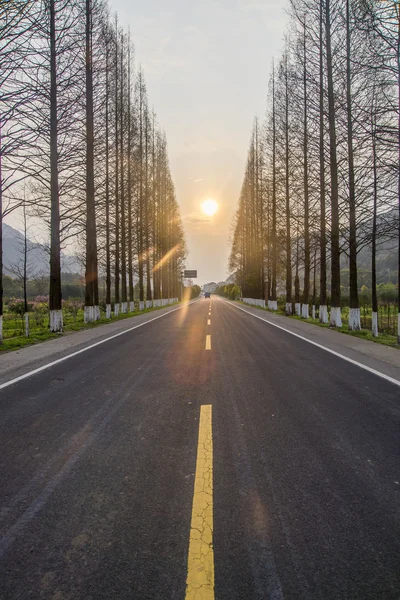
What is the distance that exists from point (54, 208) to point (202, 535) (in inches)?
622

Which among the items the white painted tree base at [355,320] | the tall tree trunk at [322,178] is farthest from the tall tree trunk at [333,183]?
the white painted tree base at [355,320]

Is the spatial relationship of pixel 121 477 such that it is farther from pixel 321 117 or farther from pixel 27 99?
pixel 321 117

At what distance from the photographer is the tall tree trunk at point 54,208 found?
14188mm

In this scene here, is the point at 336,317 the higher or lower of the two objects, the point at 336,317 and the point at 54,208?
the lower

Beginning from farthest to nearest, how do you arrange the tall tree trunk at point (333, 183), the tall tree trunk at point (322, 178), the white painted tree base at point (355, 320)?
the tall tree trunk at point (322, 178) → the tall tree trunk at point (333, 183) → the white painted tree base at point (355, 320)

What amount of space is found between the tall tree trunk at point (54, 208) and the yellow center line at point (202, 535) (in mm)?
12522

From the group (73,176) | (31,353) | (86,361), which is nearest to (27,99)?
(73,176)

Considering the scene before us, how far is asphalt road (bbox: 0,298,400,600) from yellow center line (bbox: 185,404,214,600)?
0.04 m

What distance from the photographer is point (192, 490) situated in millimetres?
2727

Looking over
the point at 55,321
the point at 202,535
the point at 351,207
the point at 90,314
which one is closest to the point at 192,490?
the point at 202,535

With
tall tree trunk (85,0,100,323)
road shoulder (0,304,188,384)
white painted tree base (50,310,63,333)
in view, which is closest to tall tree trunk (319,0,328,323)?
tall tree trunk (85,0,100,323)

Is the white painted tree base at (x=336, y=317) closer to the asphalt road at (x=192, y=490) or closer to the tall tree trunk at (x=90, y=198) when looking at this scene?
the asphalt road at (x=192, y=490)

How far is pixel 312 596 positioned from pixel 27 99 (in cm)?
1269

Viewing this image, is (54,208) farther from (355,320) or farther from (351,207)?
(355,320)
